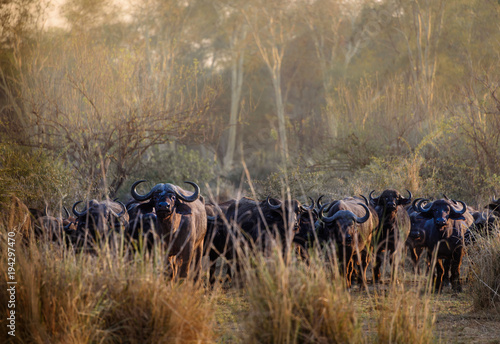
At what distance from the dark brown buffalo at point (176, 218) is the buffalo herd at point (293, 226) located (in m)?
0.01

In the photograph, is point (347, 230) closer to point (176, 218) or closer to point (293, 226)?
point (293, 226)

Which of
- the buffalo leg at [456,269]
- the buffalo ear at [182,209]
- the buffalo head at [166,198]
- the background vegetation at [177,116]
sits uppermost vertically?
the background vegetation at [177,116]

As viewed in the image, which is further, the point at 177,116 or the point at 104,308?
the point at 177,116

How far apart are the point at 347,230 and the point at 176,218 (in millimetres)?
2615

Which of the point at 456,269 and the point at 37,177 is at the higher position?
the point at 37,177

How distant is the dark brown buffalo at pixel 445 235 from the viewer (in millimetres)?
9359

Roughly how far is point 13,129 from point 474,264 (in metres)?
11.9

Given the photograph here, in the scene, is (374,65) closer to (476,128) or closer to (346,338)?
(476,128)

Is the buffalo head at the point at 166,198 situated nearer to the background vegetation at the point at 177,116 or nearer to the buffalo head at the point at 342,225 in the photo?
the background vegetation at the point at 177,116

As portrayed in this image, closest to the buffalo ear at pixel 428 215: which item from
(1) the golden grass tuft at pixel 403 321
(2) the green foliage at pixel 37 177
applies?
(1) the golden grass tuft at pixel 403 321

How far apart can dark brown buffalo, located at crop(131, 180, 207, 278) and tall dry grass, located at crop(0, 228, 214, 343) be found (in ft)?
8.08

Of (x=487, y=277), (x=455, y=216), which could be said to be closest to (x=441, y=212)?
(x=455, y=216)

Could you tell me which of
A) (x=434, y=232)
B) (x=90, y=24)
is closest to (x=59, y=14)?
(x=90, y=24)

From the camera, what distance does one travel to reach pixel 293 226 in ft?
26.5
